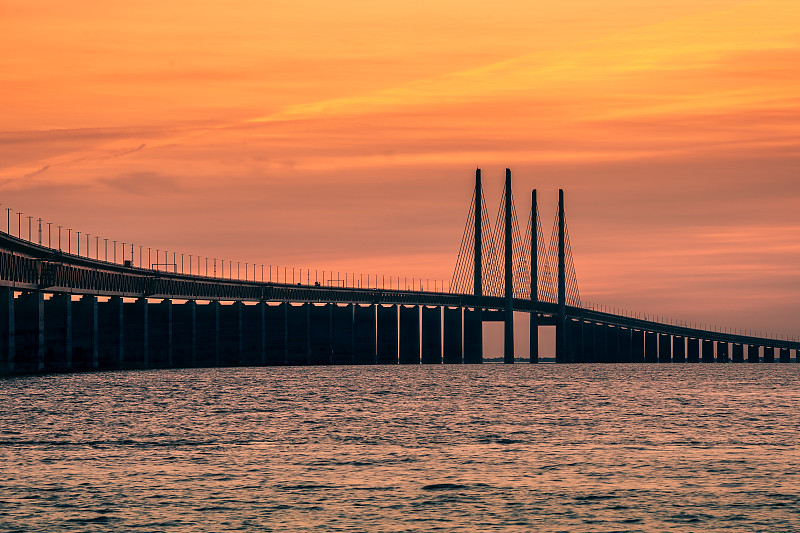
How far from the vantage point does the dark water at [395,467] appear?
3356 cm

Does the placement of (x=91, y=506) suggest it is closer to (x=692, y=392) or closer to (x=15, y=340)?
(x=692, y=392)

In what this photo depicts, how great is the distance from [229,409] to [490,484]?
41.4 metres

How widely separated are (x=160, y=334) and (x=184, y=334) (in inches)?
310

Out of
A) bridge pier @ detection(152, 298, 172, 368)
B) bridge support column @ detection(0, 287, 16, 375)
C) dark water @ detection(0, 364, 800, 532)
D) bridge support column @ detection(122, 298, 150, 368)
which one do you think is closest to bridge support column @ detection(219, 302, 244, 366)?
bridge pier @ detection(152, 298, 172, 368)

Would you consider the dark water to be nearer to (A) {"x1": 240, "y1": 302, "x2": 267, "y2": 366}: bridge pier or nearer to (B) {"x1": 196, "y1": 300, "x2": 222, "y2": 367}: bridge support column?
(B) {"x1": 196, "y1": 300, "x2": 222, "y2": 367}: bridge support column

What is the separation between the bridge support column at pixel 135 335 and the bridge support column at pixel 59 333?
21.4m

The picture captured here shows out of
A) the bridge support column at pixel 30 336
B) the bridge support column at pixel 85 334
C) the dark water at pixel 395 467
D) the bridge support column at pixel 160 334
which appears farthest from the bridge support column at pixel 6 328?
the bridge support column at pixel 160 334

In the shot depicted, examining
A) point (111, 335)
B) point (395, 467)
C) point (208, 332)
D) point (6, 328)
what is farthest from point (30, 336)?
point (395, 467)

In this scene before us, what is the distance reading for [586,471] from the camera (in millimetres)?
43281

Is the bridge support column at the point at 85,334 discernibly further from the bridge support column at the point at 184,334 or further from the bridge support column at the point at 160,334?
the bridge support column at the point at 184,334

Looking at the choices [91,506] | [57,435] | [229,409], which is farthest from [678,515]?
[229,409]

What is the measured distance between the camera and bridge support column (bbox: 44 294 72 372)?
137000 millimetres

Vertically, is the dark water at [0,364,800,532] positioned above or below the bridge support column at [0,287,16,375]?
below

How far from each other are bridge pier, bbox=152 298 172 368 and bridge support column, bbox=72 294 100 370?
20608mm
